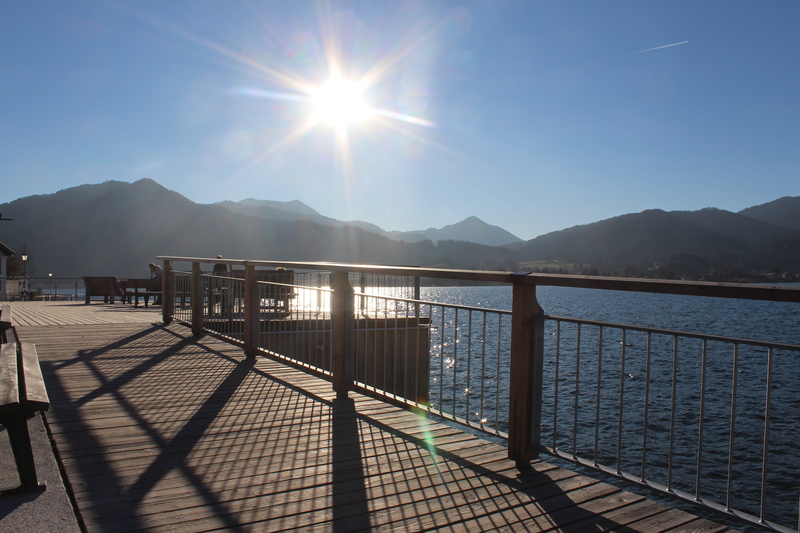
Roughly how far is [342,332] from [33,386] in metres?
2.22

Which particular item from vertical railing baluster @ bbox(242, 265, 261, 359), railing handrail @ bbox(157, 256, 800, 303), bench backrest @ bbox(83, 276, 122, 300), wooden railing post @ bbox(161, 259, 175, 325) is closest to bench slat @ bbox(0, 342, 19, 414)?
railing handrail @ bbox(157, 256, 800, 303)

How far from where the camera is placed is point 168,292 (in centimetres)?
944

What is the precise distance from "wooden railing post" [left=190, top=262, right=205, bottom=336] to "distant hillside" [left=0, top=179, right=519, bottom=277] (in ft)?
329

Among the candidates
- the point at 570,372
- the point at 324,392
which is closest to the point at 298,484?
the point at 324,392

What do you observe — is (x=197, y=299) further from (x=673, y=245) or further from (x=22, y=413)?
(x=673, y=245)

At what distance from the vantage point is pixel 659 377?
711 inches

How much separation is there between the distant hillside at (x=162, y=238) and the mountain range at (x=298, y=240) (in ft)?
0.93

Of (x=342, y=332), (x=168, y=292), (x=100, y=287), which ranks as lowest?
(x=100, y=287)

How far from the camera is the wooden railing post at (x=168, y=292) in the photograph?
9055 mm

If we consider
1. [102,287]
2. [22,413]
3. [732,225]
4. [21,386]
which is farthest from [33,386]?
[732,225]

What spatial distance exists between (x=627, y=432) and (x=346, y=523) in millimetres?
12176

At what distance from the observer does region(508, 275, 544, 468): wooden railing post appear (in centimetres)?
280

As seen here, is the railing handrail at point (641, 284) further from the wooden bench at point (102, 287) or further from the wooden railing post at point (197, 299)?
the wooden bench at point (102, 287)

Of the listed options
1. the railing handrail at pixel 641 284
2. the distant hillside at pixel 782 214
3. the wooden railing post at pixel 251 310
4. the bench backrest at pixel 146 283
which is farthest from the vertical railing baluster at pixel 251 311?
the distant hillside at pixel 782 214
